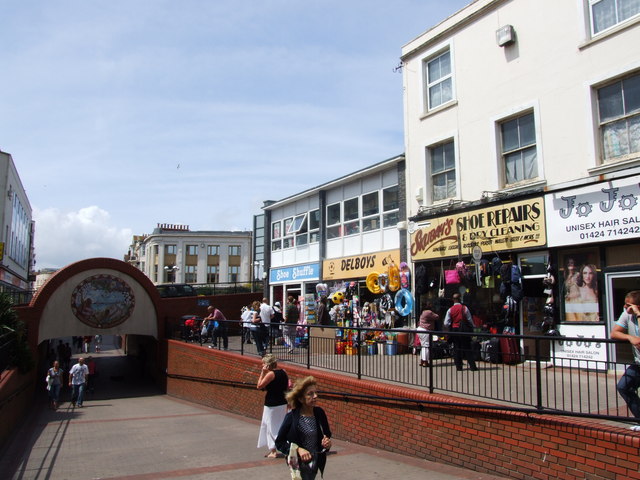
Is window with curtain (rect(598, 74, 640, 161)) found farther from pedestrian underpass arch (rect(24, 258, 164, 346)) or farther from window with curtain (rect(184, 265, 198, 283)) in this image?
window with curtain (rect(184, 265, 198, 283))

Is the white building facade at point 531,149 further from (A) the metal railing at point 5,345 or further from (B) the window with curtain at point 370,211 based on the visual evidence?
(A) the metal railing at point 5,345

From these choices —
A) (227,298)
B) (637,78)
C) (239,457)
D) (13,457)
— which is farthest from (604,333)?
(227,298)

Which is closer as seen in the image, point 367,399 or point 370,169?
point 367,399

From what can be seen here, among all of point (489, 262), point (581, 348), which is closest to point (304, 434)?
point (581, 348)

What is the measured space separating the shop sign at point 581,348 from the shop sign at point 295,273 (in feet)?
38.0

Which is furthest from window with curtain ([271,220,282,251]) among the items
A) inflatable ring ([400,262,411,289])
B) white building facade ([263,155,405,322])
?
inflatable ring ([400,262,411,289])

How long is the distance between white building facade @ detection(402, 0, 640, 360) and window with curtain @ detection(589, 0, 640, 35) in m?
0.02

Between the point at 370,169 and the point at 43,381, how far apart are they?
65.9 ft

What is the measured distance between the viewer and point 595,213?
10648 millimetres

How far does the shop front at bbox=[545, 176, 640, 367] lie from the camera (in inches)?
397

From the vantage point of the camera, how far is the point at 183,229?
7681 centimetres

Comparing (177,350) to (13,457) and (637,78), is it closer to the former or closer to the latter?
(13,457)

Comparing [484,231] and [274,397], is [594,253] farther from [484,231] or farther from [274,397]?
[274,397]

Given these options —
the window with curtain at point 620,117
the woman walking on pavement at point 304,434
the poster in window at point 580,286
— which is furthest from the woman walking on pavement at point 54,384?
the window with curtain at point 620,117
